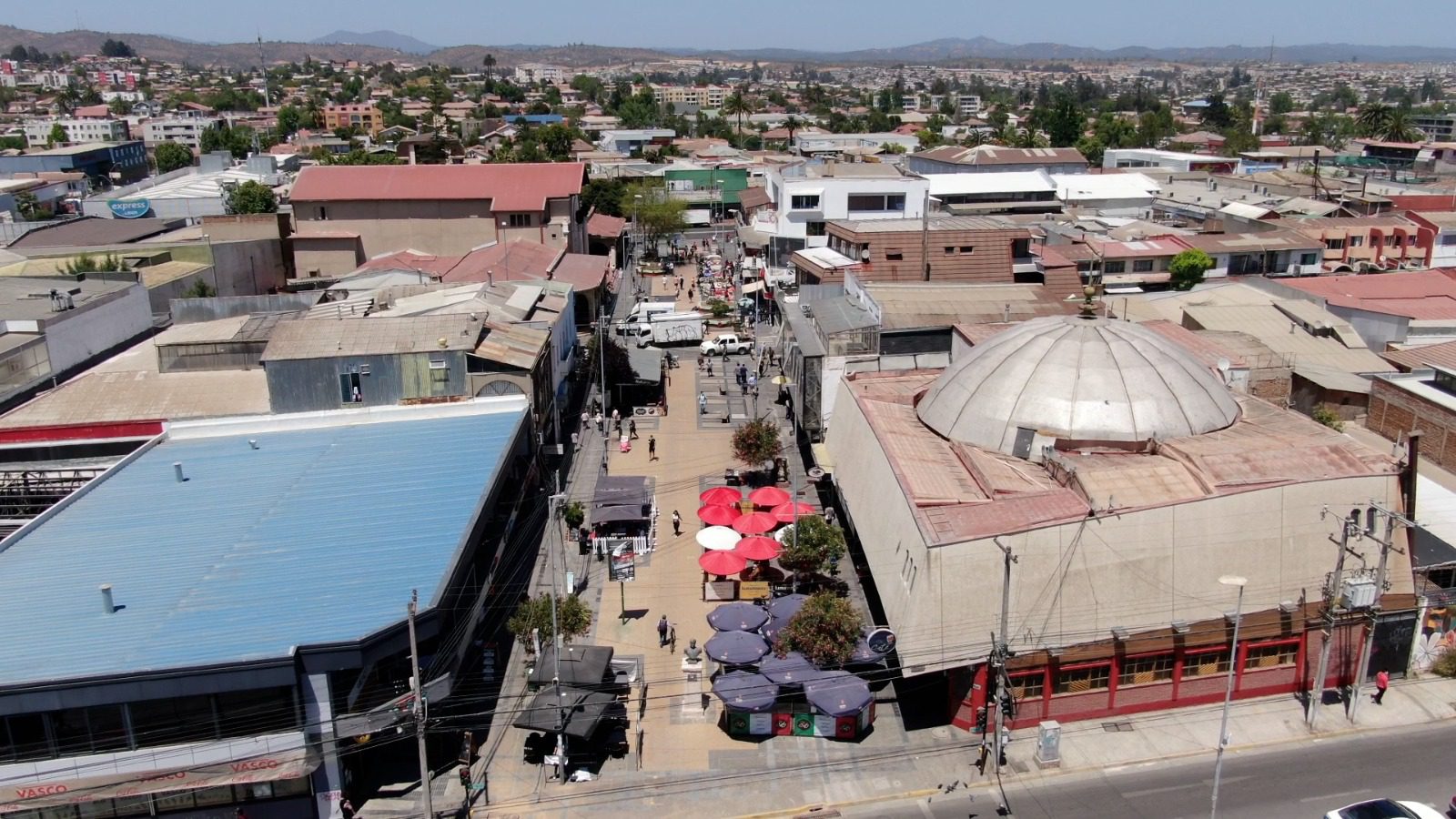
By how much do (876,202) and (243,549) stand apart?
2098 inches

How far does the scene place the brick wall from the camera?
33.9m

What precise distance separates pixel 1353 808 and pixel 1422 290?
45.3 metres

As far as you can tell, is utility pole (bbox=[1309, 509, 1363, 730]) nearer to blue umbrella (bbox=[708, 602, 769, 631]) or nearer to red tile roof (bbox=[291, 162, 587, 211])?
blue umbrella (bbox=[708, 602, 769, 631])

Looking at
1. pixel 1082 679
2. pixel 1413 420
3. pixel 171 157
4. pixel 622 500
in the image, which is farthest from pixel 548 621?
pixel 171 157

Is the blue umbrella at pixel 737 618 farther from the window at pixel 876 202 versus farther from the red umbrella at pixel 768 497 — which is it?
the window at pixel 876 202

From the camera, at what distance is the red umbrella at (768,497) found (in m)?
33.2

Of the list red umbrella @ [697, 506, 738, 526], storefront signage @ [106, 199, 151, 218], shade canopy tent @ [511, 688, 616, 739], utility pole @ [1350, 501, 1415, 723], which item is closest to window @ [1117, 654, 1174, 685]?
utility pole @ [1350, 501, 1415, 723]

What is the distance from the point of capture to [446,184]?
2731 inches

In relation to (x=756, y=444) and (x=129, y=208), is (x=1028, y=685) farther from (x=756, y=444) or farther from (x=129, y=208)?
(x=129, y=208)

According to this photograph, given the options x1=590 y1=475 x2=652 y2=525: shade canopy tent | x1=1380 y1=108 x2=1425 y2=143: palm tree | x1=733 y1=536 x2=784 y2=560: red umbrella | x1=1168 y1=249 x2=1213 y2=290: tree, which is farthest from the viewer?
x1=1380 y1=108 x2=1425 y2=143: palm tree

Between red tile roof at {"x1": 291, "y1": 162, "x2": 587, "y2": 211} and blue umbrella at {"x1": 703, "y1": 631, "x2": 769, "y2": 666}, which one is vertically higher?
red tile roof at {"x1": 291, "y1": 162, "x2": 587, "y2": 211}

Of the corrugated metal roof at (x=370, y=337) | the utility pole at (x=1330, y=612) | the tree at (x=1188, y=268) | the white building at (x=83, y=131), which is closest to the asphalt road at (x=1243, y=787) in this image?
the utility pole at (x=1330, y=612)

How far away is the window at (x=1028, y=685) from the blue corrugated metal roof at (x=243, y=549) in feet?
42.9

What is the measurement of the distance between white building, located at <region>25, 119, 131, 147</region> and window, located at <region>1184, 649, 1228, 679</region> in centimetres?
18445
